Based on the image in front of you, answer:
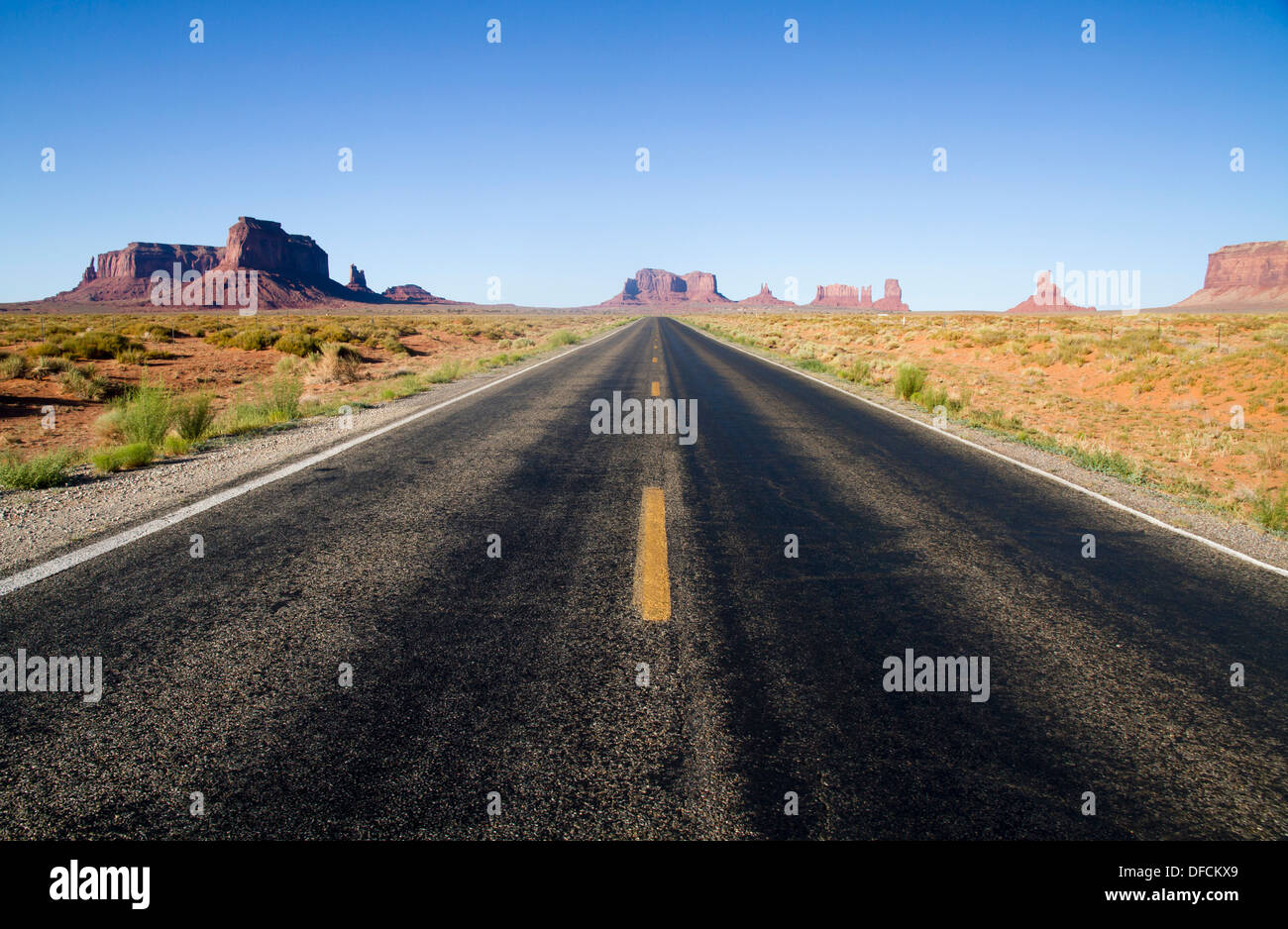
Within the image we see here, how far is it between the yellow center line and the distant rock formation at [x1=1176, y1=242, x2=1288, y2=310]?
21978cm

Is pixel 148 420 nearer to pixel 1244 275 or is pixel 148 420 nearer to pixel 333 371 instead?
pixel 333 371

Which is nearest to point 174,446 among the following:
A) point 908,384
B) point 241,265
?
point 908,384

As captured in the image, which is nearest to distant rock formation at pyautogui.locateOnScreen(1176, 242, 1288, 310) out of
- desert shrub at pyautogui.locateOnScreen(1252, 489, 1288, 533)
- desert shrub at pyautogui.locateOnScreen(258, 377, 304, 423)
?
desert shrub at pyautogui.locateOnScreen(1252, 489, 1288, 533)

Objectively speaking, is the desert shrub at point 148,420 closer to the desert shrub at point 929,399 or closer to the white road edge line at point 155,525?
the white road edge line at point 155,525

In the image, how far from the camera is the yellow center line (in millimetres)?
3791

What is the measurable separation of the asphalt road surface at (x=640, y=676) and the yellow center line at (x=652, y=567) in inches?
1.6

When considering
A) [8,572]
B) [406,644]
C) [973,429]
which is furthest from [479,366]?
[406,644]

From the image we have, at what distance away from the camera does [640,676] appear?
3.08 meters

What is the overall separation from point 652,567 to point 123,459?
21.2ft

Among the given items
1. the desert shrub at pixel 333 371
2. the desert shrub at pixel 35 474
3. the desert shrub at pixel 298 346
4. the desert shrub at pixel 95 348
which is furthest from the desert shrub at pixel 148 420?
the desert shrub at pixel 95 348

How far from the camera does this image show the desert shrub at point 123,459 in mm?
7207
